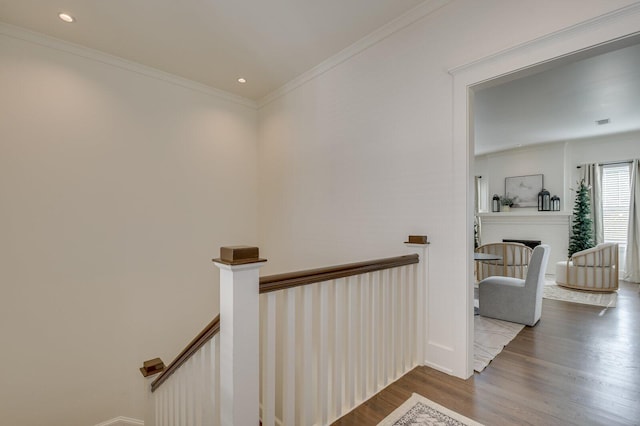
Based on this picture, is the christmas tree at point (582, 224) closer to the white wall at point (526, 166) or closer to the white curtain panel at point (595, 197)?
the white curtain panel at point (595, 197)

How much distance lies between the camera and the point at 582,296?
446 cm

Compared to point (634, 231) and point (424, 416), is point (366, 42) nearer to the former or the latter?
point (424, 416)

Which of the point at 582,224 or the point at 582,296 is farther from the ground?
the point at 582,224

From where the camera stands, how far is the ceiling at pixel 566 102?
119 inches

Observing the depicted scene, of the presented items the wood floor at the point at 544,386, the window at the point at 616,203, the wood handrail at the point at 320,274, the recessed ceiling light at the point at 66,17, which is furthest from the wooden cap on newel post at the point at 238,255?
the window at the point at 616,203

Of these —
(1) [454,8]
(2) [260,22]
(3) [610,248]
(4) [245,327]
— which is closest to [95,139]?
(2) [260,22]

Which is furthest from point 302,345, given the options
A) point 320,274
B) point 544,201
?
point 544,201

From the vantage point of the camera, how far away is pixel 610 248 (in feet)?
15.4

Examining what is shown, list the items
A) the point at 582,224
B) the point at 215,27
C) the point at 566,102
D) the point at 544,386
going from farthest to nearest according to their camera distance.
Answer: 1. the point at 582,224
2. the point at 566,102
3. the point at 215,27
4. the point at 544,386

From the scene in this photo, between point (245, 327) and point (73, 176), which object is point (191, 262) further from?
point (245, 327)

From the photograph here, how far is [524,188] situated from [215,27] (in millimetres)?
7107

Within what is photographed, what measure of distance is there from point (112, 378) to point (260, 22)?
13.0 feet

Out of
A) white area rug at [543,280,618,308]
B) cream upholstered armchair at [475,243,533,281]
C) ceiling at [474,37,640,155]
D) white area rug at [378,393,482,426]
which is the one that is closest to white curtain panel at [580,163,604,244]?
ceiling at [474,37,640,155]

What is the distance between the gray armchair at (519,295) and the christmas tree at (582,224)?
3.51 m
